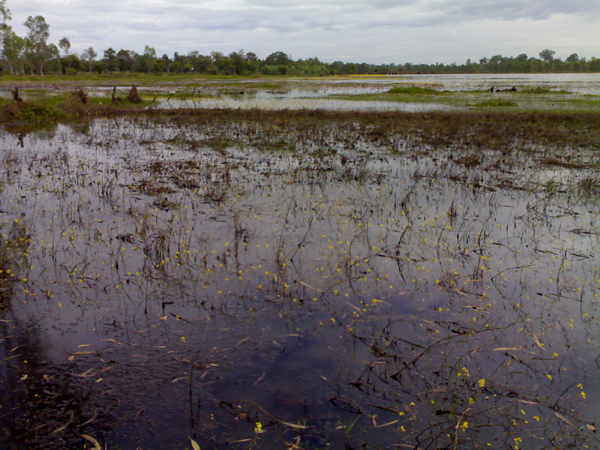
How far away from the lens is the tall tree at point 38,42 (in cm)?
9750

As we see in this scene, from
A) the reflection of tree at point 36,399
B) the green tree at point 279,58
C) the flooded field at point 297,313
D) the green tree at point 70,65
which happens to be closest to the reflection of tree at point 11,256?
the flooded field at point 297,313

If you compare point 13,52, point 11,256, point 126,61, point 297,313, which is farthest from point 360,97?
point 126,61

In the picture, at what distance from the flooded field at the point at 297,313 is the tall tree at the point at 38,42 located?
109 meters

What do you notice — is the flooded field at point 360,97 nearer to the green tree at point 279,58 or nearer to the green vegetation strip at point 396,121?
the green vegetation strip at point 396,121

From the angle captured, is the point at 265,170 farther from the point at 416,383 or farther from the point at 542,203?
the point at 416,383

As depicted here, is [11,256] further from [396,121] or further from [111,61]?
[111,61]

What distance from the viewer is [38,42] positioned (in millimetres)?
100938

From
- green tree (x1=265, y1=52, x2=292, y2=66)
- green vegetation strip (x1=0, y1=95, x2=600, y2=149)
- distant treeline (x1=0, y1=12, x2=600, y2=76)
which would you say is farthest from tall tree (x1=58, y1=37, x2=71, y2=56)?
green vegetation strip (x1=0, y1=95, x2=600, y2=149)

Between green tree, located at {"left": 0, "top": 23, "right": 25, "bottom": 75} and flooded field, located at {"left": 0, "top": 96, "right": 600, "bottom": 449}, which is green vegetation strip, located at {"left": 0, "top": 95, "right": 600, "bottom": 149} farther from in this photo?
green tree, located at {"left": 0, "top": 23, "right": 25, "bottom": 75}

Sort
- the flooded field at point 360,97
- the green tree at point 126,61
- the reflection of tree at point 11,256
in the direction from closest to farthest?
the reflection of tree at point 11,256 → the flooded field at point 360,97 → the green tree at point 126,61

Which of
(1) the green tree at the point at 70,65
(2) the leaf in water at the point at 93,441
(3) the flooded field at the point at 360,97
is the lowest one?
(2) the leaf in water at the point at 93,441

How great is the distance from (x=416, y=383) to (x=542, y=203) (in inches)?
282

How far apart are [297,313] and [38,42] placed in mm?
123695

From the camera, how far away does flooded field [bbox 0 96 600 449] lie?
11.2 feet
